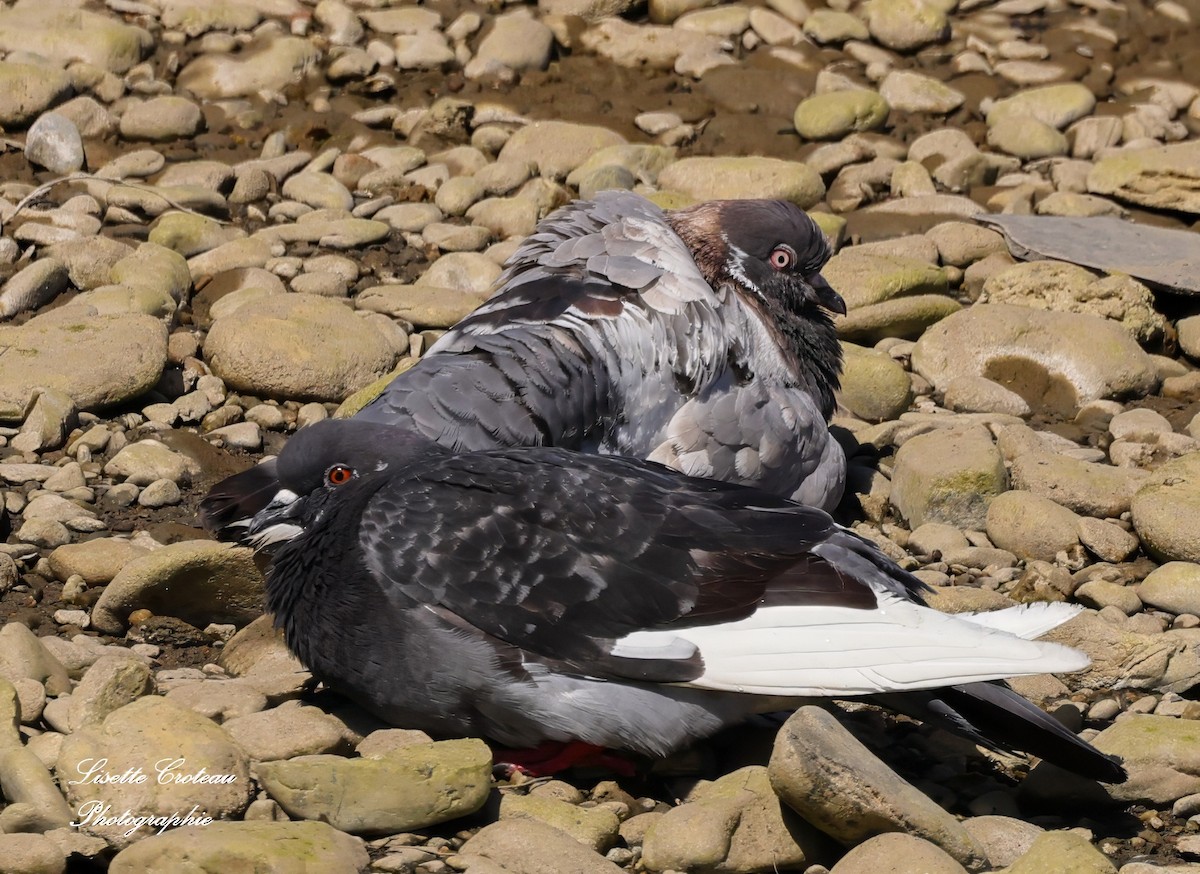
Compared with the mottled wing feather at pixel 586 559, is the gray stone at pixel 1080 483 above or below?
below

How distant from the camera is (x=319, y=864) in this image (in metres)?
3.61

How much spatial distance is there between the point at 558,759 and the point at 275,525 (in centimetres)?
128

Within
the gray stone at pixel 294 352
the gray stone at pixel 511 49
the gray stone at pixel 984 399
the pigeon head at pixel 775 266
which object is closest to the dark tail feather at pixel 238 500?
the gray stone at pixel 294 352

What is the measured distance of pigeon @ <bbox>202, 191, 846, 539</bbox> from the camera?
19.0 ft

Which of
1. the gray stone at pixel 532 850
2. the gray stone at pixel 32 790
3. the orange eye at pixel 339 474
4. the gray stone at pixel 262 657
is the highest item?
the orange eye at pixel 339 474

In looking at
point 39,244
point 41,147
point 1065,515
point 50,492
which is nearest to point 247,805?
point 50,492

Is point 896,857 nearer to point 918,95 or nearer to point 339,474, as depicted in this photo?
point 339,474

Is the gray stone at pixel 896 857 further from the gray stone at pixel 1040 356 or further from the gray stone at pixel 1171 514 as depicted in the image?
the gray stone at pixel 1040 356

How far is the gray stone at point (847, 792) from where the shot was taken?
12.8ft

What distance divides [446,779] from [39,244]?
5.40 meters

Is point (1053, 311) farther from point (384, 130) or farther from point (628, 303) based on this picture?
point (384, 130)

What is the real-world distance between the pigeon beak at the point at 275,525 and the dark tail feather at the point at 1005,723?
6.45 ft

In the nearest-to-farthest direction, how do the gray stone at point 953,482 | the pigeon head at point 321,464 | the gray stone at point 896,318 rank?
the pigeon head at point 321,464, the gray stone at point 953,482, the gray stone at point 896,318

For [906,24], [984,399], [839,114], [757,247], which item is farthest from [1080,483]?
[906,24]
